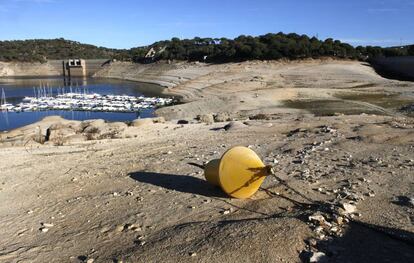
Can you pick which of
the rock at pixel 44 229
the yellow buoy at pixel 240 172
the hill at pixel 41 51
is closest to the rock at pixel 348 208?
the yellow buoy at pixel 240 172

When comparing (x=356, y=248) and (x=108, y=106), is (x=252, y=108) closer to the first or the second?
(x=108, y=106)

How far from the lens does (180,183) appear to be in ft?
33.8

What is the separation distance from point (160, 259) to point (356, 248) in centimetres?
254

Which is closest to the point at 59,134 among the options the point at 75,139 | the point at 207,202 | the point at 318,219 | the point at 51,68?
the point at 75,139

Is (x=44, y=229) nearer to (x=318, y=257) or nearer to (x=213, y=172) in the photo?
(x=213, y=172)

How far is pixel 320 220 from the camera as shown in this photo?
6922 mm

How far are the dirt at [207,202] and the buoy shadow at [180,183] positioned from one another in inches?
1.0

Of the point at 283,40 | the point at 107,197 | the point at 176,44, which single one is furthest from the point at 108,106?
the point at 176,44

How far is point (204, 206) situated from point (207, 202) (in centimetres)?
21

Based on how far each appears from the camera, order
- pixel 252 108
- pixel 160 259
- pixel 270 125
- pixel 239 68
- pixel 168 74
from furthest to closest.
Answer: pixel 168 74
pixel 239 68
pixel 252 108
pixel 270 125
pixel 160 259

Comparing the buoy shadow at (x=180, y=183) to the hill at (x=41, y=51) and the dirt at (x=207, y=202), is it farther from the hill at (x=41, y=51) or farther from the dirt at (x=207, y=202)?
the hill at (x=41, y=51)

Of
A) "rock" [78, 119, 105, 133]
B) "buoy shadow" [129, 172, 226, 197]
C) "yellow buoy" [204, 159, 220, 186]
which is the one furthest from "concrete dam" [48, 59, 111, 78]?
"yellow buoy" [204, 159, 220, 186]

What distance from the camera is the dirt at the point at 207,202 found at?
641 cm

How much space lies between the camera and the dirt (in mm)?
6414
